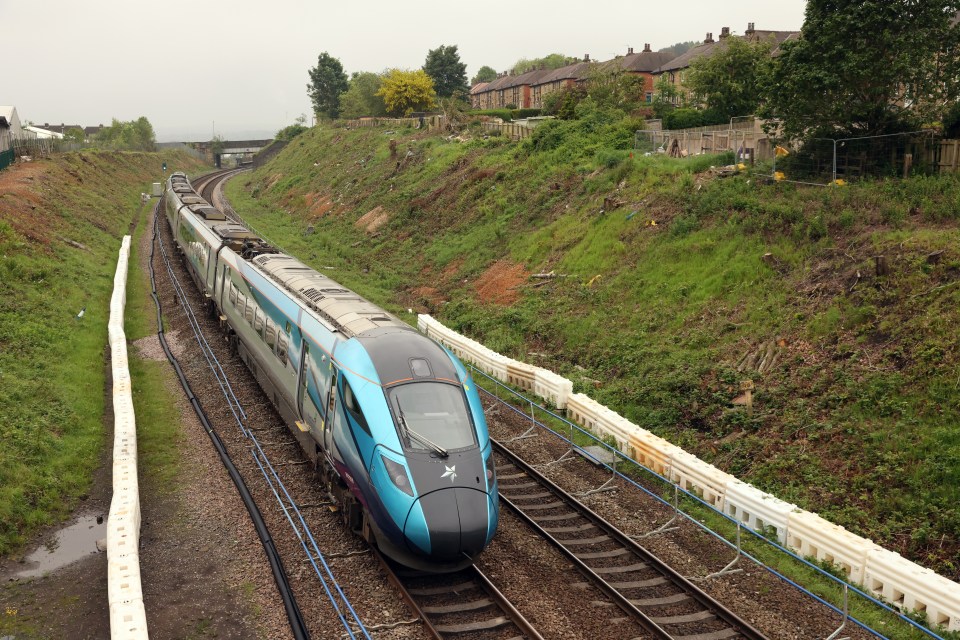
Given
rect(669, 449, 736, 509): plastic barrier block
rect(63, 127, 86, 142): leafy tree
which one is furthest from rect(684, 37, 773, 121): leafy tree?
rect(63, 127, 86, 142): leafy tree

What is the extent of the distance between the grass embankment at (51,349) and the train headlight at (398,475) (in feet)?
24.8

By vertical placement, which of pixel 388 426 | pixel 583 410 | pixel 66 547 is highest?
pixel 388 426

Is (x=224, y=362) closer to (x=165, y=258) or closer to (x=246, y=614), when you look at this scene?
(x=246, y=614)

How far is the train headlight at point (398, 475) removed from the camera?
11.2 meters

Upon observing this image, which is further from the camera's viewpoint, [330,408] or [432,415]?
[330,408]

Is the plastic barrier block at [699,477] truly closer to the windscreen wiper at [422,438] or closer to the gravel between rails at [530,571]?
the gravel between rails at [530,571]

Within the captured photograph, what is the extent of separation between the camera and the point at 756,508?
539 inches

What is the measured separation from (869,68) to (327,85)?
324 feet

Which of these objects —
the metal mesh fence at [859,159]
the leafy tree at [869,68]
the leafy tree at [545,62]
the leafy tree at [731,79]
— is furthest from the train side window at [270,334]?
the leafy tree at [545,62]

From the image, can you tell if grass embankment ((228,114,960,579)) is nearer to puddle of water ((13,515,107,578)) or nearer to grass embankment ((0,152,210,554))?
grass embankment ((0,152,210,554))

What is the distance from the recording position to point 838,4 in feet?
74.3

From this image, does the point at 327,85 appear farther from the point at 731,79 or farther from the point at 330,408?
the point at 330,408

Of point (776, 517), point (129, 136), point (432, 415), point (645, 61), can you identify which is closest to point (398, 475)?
point (432, 415)

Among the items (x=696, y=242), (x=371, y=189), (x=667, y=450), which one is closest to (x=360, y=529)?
(x=667, y=450)
